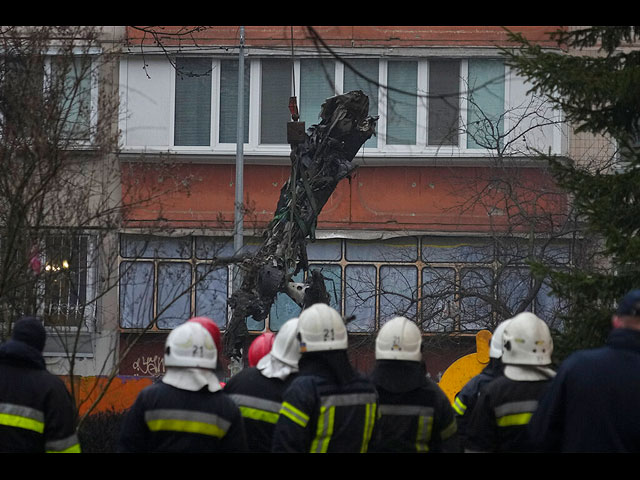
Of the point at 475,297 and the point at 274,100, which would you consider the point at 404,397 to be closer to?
the point at 475,297

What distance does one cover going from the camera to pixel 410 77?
2586 cm

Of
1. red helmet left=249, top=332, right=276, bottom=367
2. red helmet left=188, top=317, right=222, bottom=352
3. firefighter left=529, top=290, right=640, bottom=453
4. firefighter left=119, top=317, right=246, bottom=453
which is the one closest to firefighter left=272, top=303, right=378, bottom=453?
firefighter left=119, top=317, right=246, bottom=453

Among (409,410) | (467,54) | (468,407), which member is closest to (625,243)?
(468,407)

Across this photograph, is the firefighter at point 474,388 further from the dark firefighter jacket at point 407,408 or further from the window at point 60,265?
the window at point 60,265

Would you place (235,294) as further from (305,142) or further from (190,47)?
(190,47)

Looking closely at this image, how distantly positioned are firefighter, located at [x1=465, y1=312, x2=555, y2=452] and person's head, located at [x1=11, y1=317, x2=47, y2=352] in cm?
251

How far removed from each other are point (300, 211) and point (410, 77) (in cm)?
1368

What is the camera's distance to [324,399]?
618 centimetres

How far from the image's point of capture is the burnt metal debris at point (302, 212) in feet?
40.8

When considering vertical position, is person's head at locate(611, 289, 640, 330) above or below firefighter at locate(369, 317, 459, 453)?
above

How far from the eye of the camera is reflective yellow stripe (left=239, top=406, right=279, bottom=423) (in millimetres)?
6906

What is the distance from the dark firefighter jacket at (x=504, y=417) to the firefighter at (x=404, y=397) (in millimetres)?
232

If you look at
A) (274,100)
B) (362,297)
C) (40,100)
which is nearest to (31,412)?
(40,100)

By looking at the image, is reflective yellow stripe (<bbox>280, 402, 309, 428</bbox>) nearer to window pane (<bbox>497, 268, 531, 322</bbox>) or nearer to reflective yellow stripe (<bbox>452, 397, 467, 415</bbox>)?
reflective yellow stripe (<bbox>452, 397, 467, 415</bbox>)
